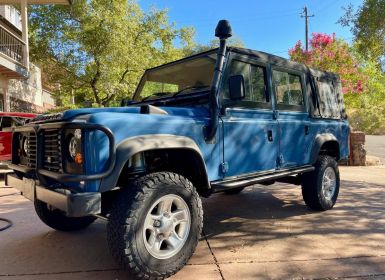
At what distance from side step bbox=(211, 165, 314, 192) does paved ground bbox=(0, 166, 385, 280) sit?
2.10ft

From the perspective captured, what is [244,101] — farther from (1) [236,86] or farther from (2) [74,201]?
(2) [74,201]

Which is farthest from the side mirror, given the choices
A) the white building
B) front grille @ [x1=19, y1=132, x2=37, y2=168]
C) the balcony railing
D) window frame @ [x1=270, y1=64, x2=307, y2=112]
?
the balcony railing

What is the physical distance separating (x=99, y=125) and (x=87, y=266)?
57.2 inches

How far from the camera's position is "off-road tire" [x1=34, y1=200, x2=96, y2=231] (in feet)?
14.2

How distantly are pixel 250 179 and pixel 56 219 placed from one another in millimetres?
2264

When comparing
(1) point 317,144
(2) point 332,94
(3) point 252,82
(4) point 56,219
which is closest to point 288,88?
(3) point 252,82

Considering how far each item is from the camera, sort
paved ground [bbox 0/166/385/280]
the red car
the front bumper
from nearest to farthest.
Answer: the front bumper
paved ground [bbox 0/166/385/280]
the red car

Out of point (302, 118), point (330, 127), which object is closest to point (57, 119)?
point (302, 118)

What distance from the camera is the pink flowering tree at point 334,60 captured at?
46.4 ft

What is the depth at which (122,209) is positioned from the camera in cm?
294

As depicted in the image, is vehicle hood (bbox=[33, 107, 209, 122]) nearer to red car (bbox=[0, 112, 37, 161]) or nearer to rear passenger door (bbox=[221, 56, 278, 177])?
rear passenger door (bbox=[221, 56, 278, 177])

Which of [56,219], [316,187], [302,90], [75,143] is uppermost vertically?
[302,90]

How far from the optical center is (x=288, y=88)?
16.0ft

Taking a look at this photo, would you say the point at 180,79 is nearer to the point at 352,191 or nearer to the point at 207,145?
the point at 207,145
